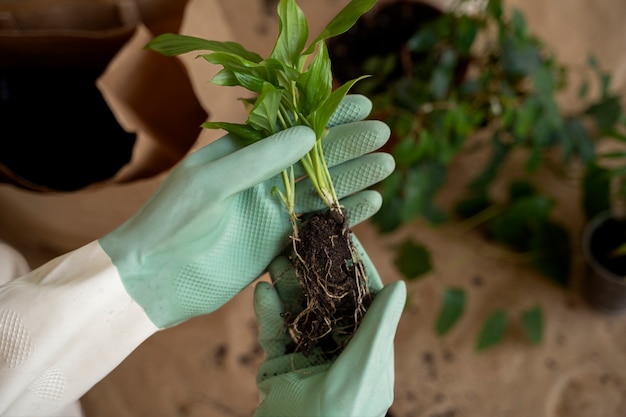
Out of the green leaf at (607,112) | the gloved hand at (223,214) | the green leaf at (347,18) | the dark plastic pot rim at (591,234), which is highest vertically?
the green leaf at (347,18)

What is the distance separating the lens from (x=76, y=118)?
1270mm

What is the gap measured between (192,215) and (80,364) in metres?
0.26

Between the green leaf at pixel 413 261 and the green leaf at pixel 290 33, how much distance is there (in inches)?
27.3

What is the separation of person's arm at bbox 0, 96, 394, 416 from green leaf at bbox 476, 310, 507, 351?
2.14ft

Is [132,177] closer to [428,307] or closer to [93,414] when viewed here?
[93,414]

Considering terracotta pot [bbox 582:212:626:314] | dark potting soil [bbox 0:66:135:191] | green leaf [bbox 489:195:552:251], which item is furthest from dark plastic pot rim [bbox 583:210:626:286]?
dark potting soil [bbox 0:66:135:191]

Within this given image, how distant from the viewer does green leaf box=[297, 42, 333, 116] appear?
0.68 m

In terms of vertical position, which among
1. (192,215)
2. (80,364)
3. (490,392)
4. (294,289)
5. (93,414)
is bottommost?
(490,392)

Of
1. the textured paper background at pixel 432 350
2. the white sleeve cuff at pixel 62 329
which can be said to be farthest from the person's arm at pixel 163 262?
the textured paper background at pixel 432 350

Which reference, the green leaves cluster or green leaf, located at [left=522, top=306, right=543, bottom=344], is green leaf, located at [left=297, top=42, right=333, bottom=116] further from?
green leaf, located at [left=522, top=306, right=543, bottom=344]

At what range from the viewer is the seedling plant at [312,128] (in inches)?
27.0

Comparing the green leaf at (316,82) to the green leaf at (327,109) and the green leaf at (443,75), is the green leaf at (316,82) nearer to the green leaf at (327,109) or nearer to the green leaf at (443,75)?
the green leaf at (327,109)

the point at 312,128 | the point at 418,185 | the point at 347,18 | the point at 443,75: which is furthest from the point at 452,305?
the point at 347,18

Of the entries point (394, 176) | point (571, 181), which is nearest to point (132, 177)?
point (394, 176)
